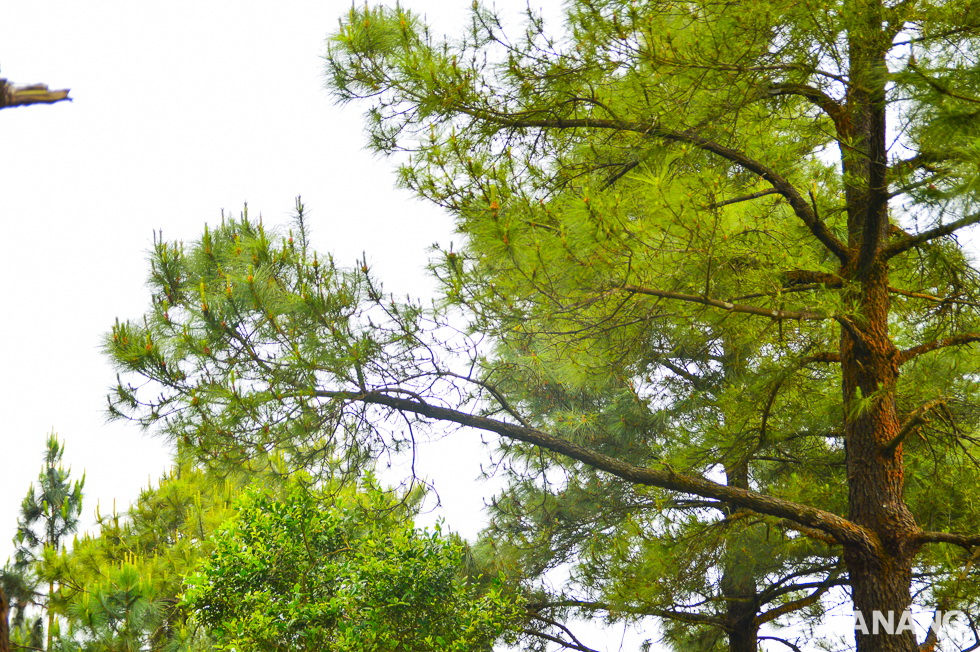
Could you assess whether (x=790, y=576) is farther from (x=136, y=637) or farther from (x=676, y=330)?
(x=136, y=637)

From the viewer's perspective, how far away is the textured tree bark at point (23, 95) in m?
1.60

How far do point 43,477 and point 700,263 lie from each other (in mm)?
6887

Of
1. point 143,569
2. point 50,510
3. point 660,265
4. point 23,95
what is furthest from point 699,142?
point 50,510

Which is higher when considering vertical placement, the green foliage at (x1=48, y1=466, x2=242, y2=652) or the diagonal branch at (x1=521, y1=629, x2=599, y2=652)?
the green foliage at (x1=48, y1=466, x2=242, y2=652)

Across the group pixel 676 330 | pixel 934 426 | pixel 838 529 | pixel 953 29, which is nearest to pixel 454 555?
pixel 676 330

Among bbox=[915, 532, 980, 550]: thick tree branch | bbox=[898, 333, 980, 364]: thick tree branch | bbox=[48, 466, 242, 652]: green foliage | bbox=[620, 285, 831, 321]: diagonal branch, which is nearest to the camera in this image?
bbox=[620, 285, 831, 321]: diagonal branch

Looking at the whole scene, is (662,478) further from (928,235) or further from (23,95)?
(23,95)

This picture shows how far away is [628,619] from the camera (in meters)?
5.41

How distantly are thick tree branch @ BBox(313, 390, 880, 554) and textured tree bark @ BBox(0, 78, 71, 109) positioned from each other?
7.35ft

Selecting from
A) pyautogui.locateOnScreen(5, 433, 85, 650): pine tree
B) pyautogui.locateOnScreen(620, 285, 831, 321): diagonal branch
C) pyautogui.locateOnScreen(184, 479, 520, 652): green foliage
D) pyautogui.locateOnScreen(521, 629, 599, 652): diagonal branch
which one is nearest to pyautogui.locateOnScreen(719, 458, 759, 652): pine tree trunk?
pyautogui.locateOnScreen(521, 629, 599, 652): diagonal branch

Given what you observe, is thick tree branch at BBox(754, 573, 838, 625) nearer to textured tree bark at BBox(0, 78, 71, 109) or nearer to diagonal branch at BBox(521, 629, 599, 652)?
diagonal branch at BBox(521, 629, 599, 652)

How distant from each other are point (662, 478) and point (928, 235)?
1583 mm

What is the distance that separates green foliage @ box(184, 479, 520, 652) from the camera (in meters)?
4.95

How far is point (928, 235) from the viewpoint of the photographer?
3.56 m
